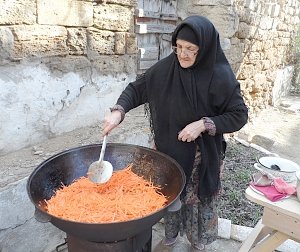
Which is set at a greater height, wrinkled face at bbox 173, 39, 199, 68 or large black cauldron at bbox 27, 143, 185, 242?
wrinkled face at bbox 173, 39, 199, 68

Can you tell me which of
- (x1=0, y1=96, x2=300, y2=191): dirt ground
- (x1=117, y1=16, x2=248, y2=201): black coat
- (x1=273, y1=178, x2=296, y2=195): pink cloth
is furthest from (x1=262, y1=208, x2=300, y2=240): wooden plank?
(x1=0, y1=96, x2=300, y2=191): dirt ground

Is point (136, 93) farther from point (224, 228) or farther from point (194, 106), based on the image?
point (224, 228)

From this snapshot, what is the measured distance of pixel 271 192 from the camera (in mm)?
1861

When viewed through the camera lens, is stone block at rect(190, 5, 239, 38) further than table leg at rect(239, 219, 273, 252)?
Yes

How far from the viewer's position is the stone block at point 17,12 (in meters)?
2.01

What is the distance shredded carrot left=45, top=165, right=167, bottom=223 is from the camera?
1479 mm

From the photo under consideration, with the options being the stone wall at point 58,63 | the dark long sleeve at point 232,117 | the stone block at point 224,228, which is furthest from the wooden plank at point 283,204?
the stone wall at point 58,63

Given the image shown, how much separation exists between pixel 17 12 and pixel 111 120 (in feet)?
3.10

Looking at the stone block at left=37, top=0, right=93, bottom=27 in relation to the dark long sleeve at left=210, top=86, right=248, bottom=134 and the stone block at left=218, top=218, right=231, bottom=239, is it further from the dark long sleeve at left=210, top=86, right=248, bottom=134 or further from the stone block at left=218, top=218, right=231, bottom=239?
the stone block at left=218, top=218, right=231, bottom=239

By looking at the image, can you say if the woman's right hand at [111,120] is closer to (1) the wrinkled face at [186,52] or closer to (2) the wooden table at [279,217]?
(1) the wrinkled face at [186,52]

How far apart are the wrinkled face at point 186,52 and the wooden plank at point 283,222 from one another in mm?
939

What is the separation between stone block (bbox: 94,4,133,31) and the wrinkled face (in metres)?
1.09

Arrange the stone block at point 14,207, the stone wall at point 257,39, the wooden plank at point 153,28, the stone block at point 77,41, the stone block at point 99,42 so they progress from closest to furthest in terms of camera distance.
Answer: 1. the stone block at point 14,207
2. the stone block at point 77,41
3. the stone block at point 99,42
4. the wooden plank at point 153,28
5. the stone wall at point 257,39

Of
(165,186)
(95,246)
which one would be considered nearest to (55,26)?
(165,186)
